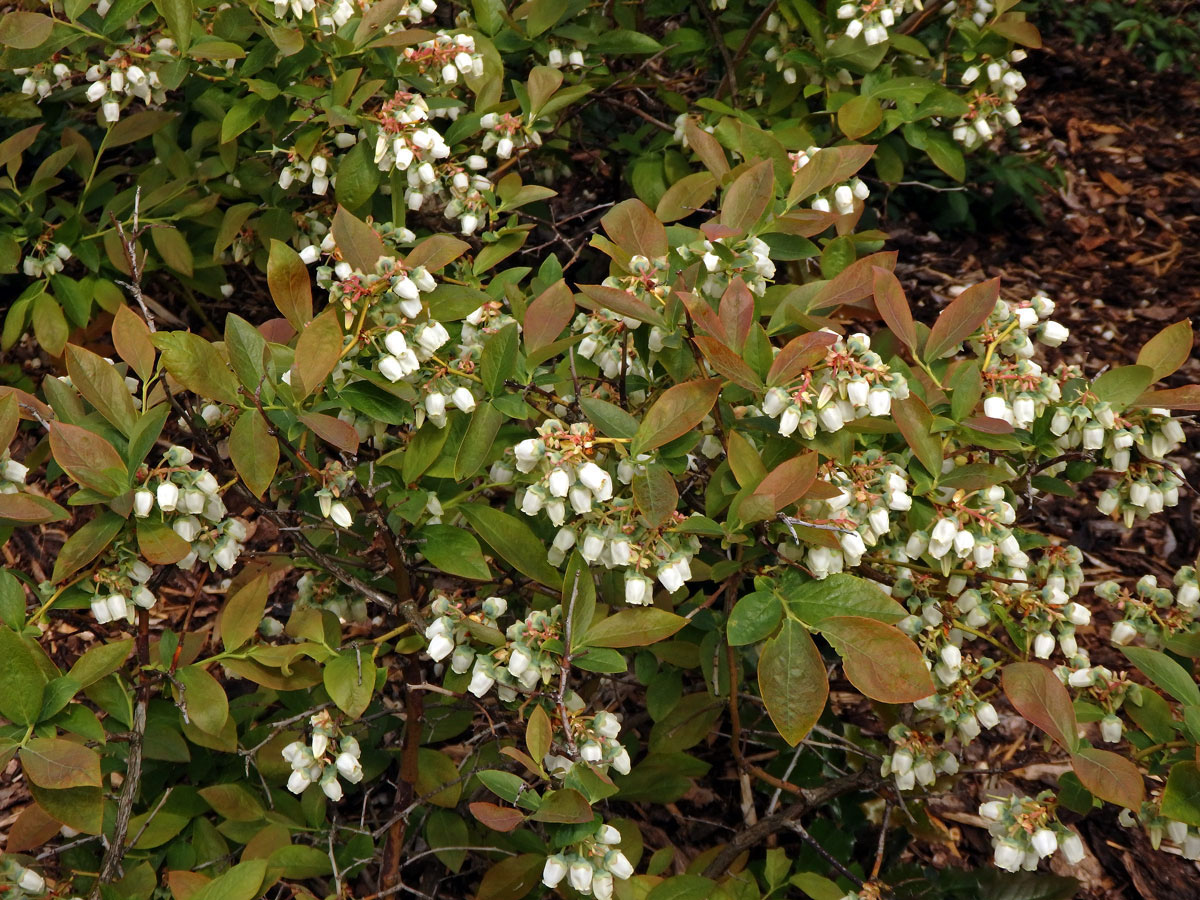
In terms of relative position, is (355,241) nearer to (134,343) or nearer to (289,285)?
(289,285)

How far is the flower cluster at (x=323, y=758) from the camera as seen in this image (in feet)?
5.08

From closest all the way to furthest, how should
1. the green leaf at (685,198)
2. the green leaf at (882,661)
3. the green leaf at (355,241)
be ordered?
the green leaf at (882,661), the green leaf at (355,241), the green leaf at (685,198)

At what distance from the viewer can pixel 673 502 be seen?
1.33 meters

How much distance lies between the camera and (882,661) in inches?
50.0

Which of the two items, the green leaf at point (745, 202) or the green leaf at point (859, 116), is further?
the green leaf at point (859, 116)

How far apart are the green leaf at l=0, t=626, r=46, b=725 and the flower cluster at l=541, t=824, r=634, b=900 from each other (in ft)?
2.28

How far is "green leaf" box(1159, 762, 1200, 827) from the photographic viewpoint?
51.5 inches

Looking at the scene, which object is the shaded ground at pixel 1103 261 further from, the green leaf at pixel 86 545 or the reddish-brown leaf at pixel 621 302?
the green leaf at pixel 86 545

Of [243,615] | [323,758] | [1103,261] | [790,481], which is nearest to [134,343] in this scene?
[243,615]

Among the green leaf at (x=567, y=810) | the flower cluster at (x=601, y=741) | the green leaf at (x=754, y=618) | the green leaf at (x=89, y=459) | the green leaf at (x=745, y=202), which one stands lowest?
the flower cluster at (x=601, y=741)

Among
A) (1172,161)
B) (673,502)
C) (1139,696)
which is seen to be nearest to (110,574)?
(673,502)

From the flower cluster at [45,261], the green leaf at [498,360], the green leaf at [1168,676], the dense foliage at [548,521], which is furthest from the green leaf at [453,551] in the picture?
the flower cluster at [45,261]

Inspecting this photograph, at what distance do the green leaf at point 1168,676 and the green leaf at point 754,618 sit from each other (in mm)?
484

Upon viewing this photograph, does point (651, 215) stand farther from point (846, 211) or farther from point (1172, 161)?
point (1172, 161)
